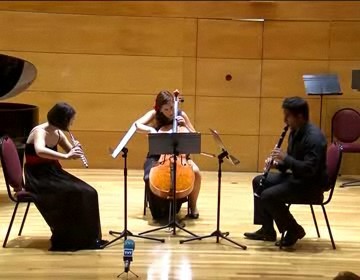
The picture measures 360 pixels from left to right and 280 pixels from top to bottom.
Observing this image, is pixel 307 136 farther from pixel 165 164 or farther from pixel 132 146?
pixel 132 146

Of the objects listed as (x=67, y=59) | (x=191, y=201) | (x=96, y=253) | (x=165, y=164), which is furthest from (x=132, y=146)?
(x=96, y=253)

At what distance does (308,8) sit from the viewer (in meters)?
7.67

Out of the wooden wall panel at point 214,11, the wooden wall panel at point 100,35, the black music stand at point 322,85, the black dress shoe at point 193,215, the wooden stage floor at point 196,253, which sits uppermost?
the wooden wall panel at point 214,11

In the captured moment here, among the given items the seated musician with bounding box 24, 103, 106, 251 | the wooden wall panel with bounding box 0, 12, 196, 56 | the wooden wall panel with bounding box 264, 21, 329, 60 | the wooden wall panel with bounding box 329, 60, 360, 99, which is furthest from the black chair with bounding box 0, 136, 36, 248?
the wooden wall panel with bounding box 329, 60, 360, 99

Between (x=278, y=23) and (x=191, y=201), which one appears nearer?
(x=191, y=201)

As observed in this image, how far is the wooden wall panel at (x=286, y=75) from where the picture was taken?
7.58 m

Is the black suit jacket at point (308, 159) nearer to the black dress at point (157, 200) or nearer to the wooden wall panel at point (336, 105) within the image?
the black dress at point (157, 200)

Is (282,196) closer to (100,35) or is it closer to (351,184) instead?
(351,184)

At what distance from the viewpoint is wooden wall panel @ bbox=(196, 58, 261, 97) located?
25.0 ft

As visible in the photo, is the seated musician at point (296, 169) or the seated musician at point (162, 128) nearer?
the seated musician at point (296, 169)

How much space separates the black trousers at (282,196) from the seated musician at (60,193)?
1.26m

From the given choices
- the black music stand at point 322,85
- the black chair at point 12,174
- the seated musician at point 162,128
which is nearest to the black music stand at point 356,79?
the black music stand at point 322,85

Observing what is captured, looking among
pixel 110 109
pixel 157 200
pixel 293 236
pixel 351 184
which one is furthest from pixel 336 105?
pixel 293 236

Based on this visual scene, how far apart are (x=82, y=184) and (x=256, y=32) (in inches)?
164
